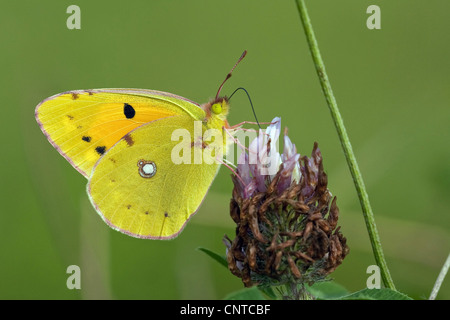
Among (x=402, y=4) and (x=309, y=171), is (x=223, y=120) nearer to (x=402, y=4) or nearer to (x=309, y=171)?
(x=309, y=171)

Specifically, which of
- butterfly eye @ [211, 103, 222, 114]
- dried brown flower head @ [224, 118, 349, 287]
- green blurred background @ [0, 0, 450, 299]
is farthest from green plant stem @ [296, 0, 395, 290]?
green blurred background @ [0, 0, 450, 299]

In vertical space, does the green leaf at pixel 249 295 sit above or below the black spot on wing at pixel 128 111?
below

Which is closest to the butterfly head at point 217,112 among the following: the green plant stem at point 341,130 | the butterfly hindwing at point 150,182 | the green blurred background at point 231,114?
the butterfly hindwing at point 150,182

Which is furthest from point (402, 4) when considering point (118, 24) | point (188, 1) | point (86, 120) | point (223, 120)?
point (86, 120)

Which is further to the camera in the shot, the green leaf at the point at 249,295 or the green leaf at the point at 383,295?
the green leaf at the point at 249,295

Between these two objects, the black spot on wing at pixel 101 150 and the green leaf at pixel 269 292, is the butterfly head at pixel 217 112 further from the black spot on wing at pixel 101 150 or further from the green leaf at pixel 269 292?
the green leaf at pixel 269 292

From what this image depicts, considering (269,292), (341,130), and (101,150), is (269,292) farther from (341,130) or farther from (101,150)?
(101,150)

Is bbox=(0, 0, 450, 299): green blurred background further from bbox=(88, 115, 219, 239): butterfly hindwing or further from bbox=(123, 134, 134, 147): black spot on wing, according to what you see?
bbox=(123, 134, 134, 147): black spot on wing
